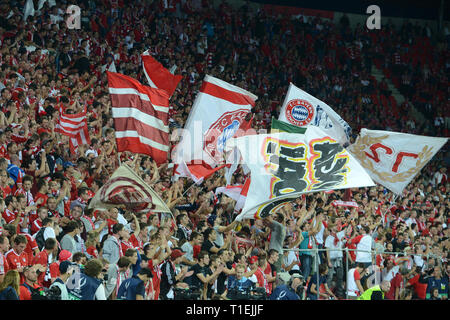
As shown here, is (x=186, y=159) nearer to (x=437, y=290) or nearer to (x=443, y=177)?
(x=437, y=290)

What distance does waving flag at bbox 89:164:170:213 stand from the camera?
10.5m

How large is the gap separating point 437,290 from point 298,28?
1659 cm

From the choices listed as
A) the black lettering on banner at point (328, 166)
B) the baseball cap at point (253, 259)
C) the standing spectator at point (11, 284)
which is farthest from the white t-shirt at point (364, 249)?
the standing spectator at point (11, 284)

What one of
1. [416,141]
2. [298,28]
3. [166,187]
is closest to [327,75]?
[298,28]

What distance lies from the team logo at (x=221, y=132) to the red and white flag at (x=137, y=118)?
884mm

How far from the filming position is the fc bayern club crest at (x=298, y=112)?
1520 cm

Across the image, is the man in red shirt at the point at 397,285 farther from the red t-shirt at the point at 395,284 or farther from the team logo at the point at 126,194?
the team logo at the point at 126,194

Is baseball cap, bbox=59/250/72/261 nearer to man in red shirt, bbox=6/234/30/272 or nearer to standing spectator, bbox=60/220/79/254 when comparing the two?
man in red shirt, bbox=6/234/30/272

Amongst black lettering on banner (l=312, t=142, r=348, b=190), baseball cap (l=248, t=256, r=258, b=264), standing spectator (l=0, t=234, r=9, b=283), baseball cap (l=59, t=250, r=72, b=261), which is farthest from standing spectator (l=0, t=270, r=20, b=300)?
black lettering on banner (l=312, t=142, r=348, b=190)

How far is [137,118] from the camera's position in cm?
1265

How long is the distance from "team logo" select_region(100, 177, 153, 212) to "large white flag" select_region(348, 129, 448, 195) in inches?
251

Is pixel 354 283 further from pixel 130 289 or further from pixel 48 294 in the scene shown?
pixel 48 294
